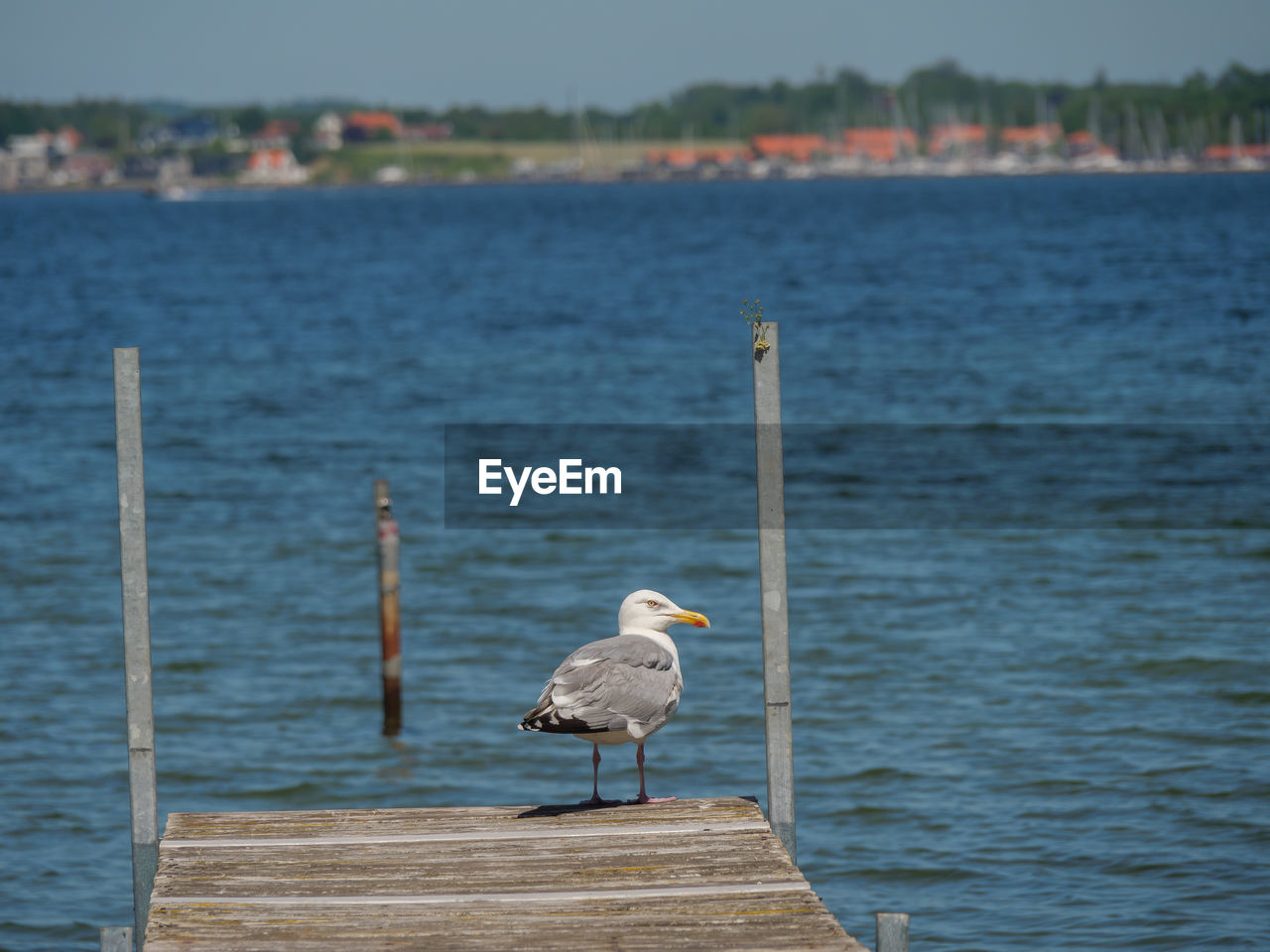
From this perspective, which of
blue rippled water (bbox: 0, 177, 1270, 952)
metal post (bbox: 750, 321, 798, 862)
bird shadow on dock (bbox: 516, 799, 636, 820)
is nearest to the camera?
metal post (bbox: 750, 321, 798, 862)

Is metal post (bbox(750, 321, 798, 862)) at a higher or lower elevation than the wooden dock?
higher

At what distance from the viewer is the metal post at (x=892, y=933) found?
23.6ft

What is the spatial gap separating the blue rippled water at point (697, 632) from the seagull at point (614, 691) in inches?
152

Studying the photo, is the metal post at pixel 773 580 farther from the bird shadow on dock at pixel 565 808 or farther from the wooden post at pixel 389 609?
the wooden post at pixel 389 609

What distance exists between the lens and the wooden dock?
677 centimetres

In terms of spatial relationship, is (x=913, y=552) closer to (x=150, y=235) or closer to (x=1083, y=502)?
(x=1083, y=502)

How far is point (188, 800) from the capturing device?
45.3 feet

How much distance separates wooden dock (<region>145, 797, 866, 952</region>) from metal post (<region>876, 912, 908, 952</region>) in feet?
1.03

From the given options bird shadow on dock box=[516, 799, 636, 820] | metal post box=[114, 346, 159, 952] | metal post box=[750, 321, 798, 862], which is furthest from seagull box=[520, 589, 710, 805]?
metal post box=[114, 346, 159, 952]

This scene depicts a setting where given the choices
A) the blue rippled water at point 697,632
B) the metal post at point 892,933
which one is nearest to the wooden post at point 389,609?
the blue rippled water at point 697,632

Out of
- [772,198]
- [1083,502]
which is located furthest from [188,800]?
[772,198]

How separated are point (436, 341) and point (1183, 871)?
134 feet

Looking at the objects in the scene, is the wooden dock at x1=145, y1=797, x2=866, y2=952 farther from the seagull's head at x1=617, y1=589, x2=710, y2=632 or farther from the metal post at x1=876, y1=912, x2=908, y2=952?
the seagull's head at x1=617, y1=589, x2=710, y2=632

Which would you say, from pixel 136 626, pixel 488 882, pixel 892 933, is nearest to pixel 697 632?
pixel 136 626
